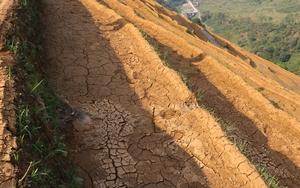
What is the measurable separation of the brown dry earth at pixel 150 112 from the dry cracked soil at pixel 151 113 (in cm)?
2

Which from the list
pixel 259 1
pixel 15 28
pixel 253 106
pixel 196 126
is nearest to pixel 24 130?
pixel 15 28

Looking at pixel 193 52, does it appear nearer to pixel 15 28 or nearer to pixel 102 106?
pixel 102 106

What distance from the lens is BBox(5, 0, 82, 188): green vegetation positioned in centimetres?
227

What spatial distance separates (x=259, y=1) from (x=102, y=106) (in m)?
118

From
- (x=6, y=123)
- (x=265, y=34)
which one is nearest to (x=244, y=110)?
(x=6, y=123)

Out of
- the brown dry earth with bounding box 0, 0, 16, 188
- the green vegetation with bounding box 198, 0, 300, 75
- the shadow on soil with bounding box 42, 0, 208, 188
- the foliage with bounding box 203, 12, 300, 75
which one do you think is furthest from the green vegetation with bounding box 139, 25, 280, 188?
the foliage with bounding box 203, 12, 300, 75

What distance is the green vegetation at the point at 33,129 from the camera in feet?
7.45

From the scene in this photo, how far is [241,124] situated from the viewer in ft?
20.6

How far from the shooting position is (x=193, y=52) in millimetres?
7906

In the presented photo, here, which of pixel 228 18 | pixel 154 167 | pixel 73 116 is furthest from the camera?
pixel 228 18

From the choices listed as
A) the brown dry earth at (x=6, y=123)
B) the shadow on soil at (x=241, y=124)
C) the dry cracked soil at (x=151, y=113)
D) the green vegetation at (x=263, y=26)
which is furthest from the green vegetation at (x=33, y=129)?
the green vegetation at (x=263, y=26)

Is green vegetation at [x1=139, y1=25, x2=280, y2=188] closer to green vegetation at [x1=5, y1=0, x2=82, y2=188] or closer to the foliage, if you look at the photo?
green vegetation at [x1=5, y1=0, x2=82, y2=188]

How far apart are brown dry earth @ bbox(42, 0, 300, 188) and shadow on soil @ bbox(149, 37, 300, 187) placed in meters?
0.03

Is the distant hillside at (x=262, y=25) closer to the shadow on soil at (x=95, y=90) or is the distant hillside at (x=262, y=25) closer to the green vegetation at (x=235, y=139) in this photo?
the green vegetation at (x=235, y=139)
